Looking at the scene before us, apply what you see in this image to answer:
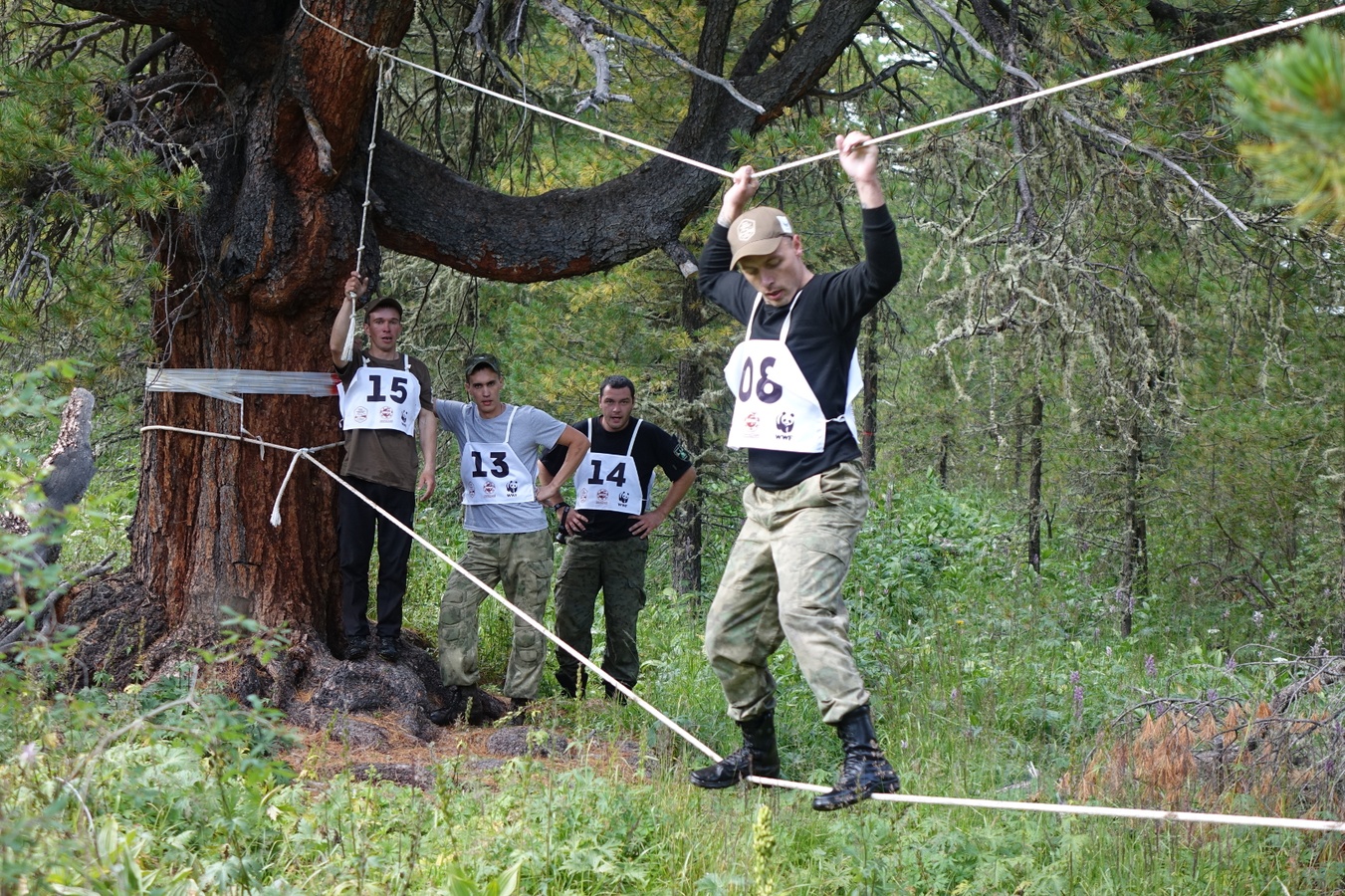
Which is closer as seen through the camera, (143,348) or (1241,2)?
(143,348)

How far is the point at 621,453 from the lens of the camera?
7.52 m

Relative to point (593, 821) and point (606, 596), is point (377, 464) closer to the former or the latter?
point (606, 596)

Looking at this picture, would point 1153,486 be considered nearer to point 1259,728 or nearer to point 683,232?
point 683,232

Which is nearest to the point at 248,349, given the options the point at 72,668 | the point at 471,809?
the point at 72,668

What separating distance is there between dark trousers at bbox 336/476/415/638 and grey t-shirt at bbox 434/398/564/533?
1.66ft

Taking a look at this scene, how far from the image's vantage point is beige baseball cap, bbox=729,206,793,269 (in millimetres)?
4453

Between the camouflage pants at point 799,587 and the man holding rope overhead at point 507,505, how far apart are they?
268cm

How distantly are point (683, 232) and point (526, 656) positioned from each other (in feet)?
15.1

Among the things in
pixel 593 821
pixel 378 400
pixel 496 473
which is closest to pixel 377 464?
pixel 378 400

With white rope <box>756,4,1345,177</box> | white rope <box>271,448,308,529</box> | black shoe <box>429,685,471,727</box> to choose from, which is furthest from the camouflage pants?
white rope <box>271,448,308,529</box>

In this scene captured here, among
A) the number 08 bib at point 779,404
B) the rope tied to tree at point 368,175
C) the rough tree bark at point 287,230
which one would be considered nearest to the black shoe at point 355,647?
the rough tree bark at point 287,230

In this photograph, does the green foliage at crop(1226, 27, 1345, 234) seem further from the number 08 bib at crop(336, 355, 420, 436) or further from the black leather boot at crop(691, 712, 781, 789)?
the number 08 bib at crop(336, 355, 420, 436)

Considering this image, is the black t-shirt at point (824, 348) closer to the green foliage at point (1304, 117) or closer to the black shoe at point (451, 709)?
the green foliage at point (1304, 117)

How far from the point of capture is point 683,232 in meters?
10.5
